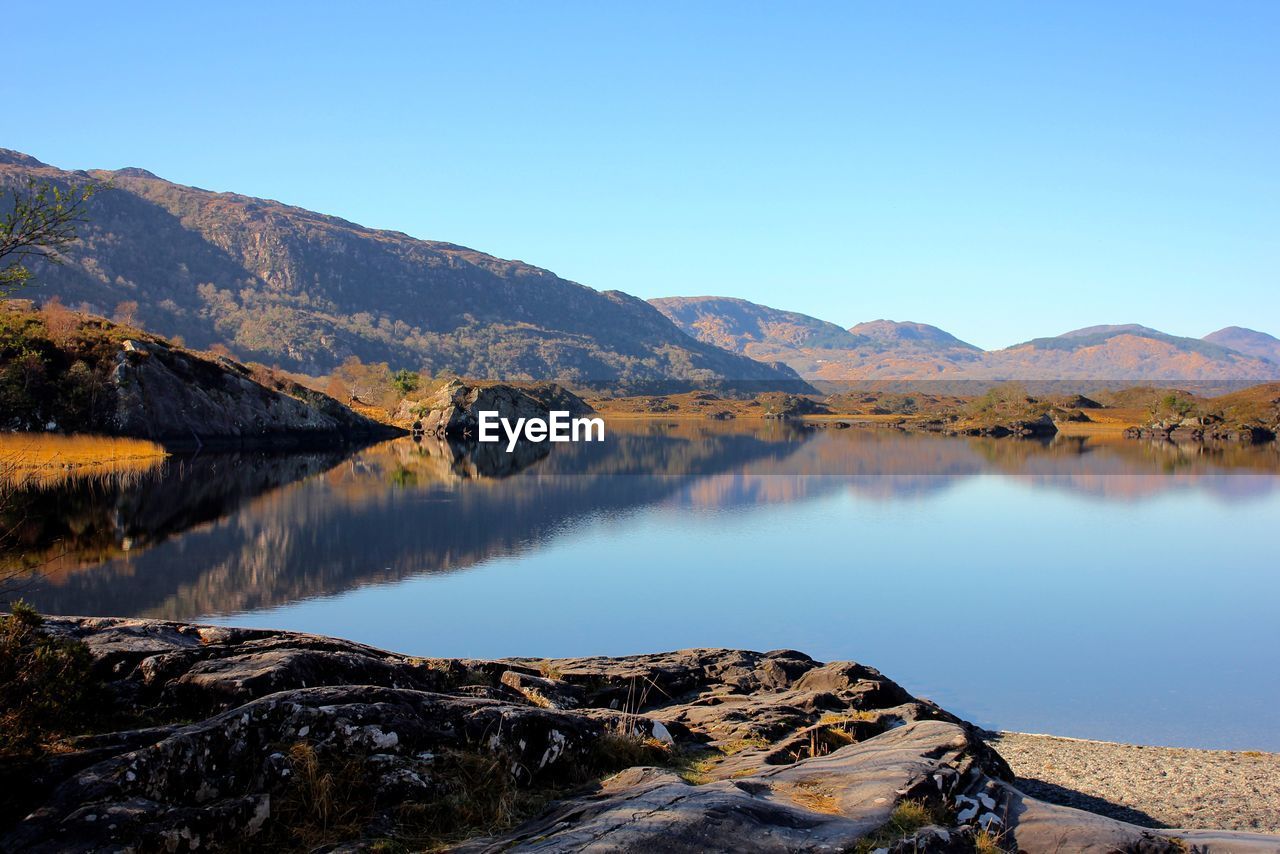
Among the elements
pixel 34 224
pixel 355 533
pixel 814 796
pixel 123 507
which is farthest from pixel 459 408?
pixel 814 796

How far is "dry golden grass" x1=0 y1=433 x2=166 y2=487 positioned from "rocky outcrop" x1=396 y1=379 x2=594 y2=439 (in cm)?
4536

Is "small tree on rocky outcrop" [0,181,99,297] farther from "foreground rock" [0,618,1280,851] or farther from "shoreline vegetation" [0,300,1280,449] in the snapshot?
"shoreline vegetation" [0,300,1280,449]

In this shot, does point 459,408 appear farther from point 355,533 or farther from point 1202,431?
point 1202,431

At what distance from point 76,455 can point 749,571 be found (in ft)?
125

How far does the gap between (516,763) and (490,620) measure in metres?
16.1

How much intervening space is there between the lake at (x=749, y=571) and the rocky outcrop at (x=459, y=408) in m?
41.2

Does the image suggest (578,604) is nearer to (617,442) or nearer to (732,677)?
(732,677)

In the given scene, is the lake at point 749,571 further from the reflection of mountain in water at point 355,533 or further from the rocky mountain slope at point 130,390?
the rocky mountain slope at point 130,390

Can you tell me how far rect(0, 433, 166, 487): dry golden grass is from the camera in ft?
139

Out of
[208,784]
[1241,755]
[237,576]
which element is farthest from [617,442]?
[208,784]

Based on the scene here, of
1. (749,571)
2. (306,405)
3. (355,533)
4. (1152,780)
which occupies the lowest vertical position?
(749,571)

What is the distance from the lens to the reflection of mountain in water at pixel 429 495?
2688 cm

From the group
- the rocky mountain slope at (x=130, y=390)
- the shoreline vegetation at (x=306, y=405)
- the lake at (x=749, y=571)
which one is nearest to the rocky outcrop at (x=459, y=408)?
the shoreline vegetation at (x=306, y=405)

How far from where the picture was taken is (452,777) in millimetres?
7566
